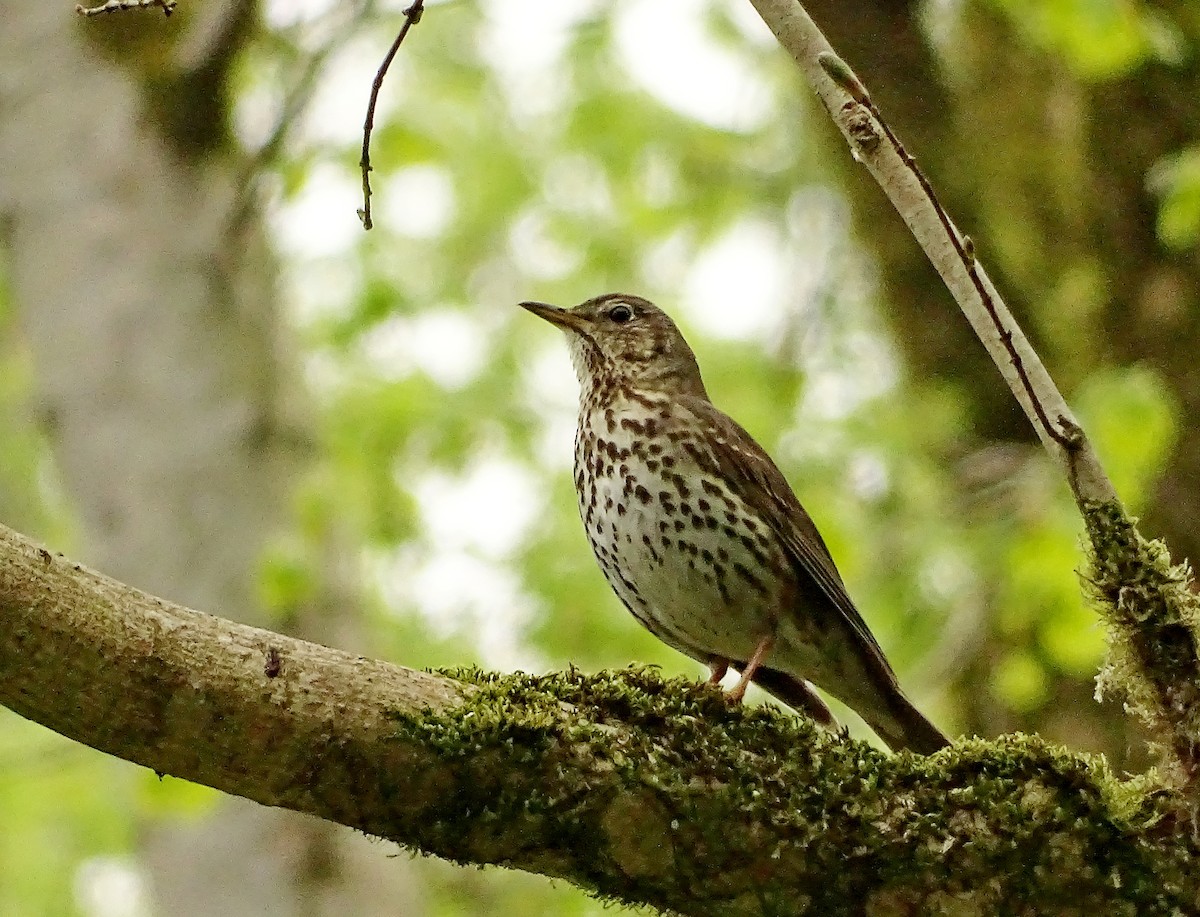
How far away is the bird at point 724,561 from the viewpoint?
378 centimetres

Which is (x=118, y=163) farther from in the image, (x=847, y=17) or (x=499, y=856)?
(x=499, y=856)

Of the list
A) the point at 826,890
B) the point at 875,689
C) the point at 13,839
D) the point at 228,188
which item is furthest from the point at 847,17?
the point at 13,839

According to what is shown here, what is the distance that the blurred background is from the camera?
461 cm

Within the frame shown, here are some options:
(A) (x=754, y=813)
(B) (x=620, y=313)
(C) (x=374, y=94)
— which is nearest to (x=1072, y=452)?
(A) (x=754, y=813)

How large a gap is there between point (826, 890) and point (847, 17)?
4401 mm

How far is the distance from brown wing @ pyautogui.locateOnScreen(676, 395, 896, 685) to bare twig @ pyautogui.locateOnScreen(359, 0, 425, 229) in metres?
1.47

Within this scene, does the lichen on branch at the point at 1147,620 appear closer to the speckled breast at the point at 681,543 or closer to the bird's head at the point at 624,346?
the speckled breast at the point at 681,543

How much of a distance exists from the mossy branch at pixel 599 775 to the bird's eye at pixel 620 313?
226 centimetres

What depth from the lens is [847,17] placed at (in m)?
5.96

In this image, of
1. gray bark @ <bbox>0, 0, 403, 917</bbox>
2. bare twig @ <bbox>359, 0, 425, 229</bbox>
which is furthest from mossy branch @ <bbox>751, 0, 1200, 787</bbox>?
gray bark @ <bbox>0, 0, 403, 917</bbox>

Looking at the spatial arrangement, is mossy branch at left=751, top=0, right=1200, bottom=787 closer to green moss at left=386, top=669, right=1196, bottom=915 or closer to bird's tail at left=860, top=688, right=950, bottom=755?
green moss at left=386, top=669, right=1196, bottom=915

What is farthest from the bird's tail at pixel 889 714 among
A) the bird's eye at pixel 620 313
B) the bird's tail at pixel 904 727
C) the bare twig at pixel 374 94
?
the bare twig at pixel 374 94

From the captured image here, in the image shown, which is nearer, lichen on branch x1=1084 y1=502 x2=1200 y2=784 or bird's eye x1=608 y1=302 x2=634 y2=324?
lichen on branch x1=1084 y1=502 x2=1200 y2=784

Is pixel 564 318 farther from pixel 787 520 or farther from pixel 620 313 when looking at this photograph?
pixel 787 520
